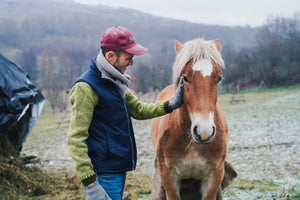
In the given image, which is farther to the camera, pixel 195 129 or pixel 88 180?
pixel 195 129

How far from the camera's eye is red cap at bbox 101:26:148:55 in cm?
193

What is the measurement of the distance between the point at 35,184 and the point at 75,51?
1006 inches

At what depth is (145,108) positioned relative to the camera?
247cm

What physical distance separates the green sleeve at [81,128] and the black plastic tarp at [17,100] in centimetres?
273

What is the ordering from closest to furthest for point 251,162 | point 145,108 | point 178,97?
point 178,97
point 145,108
point 251,162

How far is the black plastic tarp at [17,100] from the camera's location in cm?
403

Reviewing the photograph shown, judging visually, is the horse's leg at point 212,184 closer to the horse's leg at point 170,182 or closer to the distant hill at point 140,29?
the horse's leg at point 170,182

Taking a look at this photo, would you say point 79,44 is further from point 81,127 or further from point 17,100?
point 81,127

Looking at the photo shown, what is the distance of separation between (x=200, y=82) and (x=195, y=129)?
1.23 ft

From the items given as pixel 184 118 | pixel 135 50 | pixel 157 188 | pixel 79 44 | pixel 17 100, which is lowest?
pixel 157 188

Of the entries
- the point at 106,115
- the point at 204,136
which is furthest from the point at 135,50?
the point at 204,136

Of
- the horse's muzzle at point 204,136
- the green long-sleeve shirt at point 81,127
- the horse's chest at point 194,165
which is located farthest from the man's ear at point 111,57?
the horse's chest at point 194,165

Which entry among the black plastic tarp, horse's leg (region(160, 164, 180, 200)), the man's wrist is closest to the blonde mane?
horse's leg (region(160, 164, 180, 200))

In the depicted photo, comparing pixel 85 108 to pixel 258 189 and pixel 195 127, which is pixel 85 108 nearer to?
pixel 195 127
